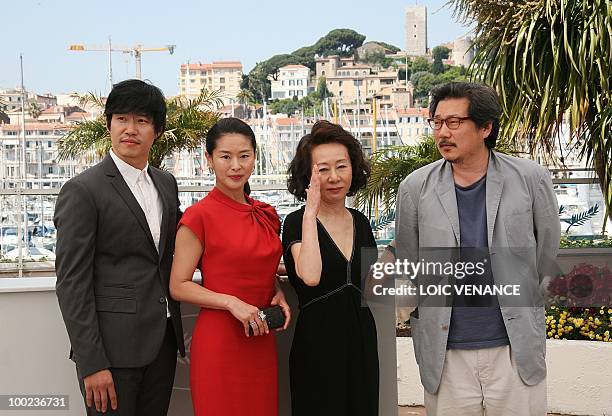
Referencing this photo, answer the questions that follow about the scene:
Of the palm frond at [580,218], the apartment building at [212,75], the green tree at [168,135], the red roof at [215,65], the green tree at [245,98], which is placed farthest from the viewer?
the red roof at [215,65]

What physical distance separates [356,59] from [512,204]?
12041 cm

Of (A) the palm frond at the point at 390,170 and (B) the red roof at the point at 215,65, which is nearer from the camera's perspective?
(A) the palm frond at the point at 390,170

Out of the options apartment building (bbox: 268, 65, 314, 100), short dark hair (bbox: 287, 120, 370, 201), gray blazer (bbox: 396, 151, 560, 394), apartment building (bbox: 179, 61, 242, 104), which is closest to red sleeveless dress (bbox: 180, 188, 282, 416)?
short dark hair (bbox: 287, 120, 370, 201)

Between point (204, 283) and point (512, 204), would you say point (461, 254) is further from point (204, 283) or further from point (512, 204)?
point (204, 283)

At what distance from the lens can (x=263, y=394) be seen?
257 centimetres

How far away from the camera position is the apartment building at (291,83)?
109312 millimetres

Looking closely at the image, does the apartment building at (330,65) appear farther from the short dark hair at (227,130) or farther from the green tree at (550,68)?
the short dark hair at (227,130)

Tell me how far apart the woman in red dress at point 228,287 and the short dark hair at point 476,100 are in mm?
670

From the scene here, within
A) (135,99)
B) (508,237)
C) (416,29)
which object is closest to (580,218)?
(508,237)

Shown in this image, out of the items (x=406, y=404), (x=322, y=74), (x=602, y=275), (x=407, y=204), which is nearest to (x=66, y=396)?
(x=407, y=204)

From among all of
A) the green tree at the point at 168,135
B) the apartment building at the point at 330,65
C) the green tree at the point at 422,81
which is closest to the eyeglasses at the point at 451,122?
the green tree at the point at 168,135

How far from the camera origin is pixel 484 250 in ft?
8.66

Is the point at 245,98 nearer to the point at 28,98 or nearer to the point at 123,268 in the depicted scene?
the point at 123,268

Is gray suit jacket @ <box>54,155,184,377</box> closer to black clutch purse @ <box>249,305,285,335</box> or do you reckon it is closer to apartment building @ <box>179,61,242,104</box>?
black clutch purse @ <box>249,305,285,335</box>
